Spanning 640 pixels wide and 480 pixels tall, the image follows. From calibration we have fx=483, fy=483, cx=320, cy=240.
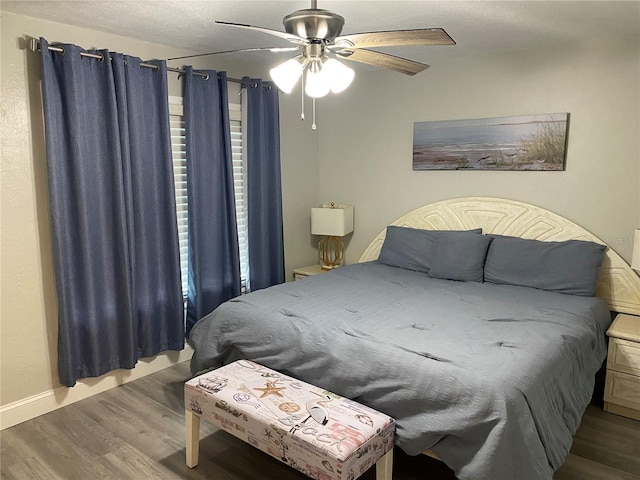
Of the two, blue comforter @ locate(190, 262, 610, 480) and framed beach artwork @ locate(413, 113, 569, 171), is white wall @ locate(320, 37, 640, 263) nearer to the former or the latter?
framed beach artwork @ locate(413, 113, 569, 171)

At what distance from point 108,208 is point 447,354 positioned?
2.24 meters

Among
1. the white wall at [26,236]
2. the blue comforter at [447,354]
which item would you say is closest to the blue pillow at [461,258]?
the blue comforter at [447,354]

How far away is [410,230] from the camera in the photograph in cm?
399

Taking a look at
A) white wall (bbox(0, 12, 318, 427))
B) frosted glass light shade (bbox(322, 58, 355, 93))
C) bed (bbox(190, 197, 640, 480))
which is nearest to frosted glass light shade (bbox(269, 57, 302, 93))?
frosted glass light shade (bbox(322, 58, 355, 93))

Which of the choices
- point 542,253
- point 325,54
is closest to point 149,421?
point 325,54

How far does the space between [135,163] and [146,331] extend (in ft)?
3.83

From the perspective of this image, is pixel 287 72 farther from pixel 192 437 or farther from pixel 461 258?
pixel 461 258

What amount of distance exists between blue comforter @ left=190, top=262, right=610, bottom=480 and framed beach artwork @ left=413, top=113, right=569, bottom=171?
98 centimetres

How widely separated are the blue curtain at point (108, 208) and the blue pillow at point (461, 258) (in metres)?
1.93

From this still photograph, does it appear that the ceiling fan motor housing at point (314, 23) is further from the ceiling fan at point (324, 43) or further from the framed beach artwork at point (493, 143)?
the framed beach artwork at point (493, 143)

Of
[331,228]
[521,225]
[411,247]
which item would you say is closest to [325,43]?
[411,247]

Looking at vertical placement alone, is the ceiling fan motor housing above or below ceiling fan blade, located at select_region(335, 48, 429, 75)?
above

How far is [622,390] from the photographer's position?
2.87 metres

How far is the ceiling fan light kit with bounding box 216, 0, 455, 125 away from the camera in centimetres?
199
